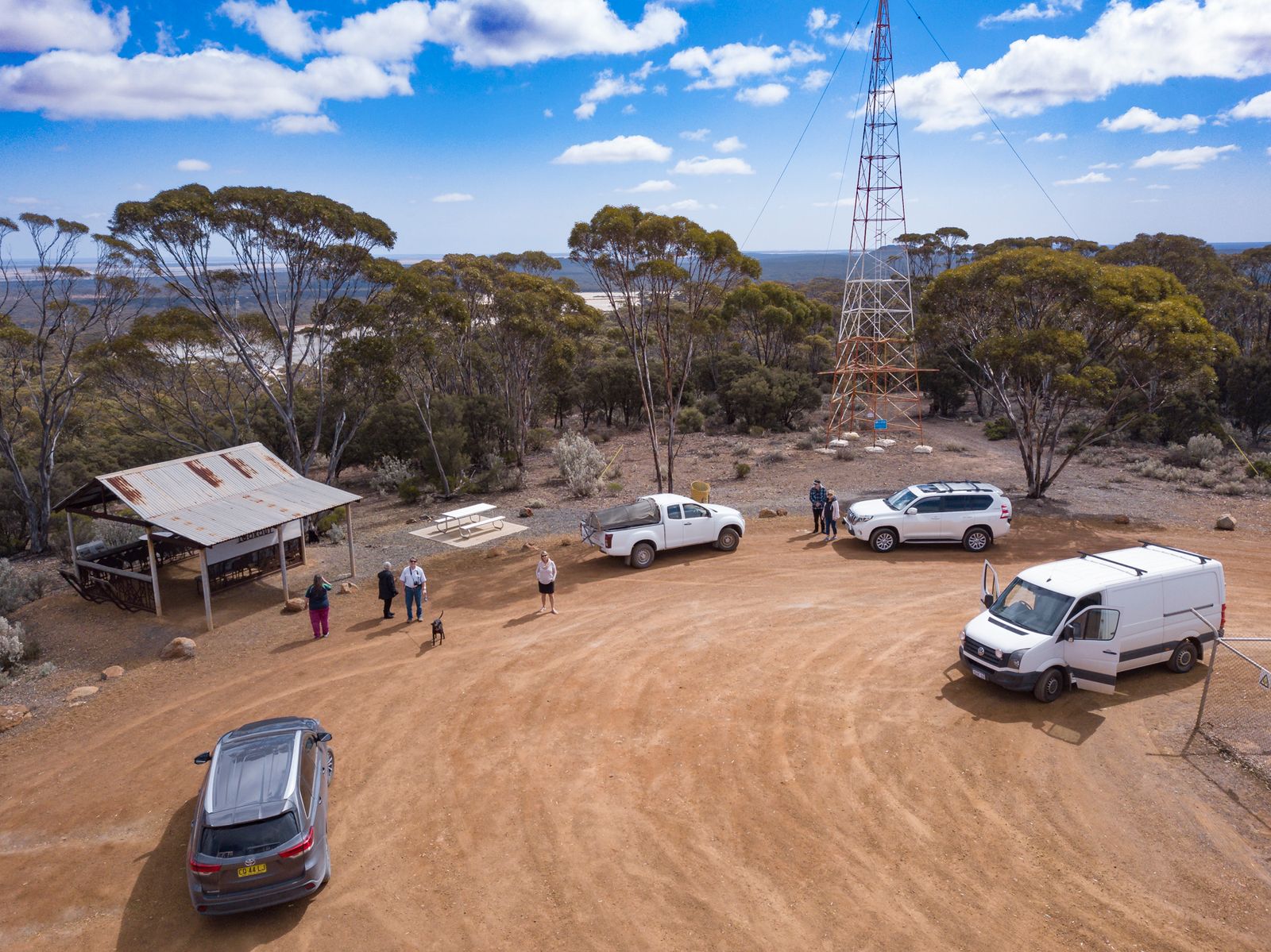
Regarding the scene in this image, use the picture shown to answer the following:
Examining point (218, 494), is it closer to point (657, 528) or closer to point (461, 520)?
point (461, 520)

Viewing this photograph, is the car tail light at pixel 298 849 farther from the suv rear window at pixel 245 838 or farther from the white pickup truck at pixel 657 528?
the white pickup truck at pixel 657 528

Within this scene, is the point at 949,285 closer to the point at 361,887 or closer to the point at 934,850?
the point at 934,850

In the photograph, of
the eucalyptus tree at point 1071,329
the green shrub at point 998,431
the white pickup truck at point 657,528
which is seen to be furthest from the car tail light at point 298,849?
the green shrub at point 998,431

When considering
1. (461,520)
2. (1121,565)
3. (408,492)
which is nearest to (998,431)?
(1121,565)

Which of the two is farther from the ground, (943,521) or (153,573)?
(153,573)

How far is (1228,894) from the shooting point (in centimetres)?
750

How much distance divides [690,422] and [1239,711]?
33.2 metres

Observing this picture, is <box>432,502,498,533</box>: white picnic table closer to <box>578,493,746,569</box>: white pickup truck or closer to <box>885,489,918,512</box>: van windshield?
<box>578,493,746,569</box>: white pickup truck

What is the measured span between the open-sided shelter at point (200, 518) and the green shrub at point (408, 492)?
8.55 m

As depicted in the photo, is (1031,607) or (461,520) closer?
(1031,607)

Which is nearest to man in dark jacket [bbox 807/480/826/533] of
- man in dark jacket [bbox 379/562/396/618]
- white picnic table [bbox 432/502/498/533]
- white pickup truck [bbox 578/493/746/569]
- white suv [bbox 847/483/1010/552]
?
white suv [bbox 847/483/1010/552]

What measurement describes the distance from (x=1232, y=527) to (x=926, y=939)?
2005cm

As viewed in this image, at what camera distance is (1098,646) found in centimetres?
1123

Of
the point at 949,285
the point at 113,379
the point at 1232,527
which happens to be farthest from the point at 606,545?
the point at 113,379
